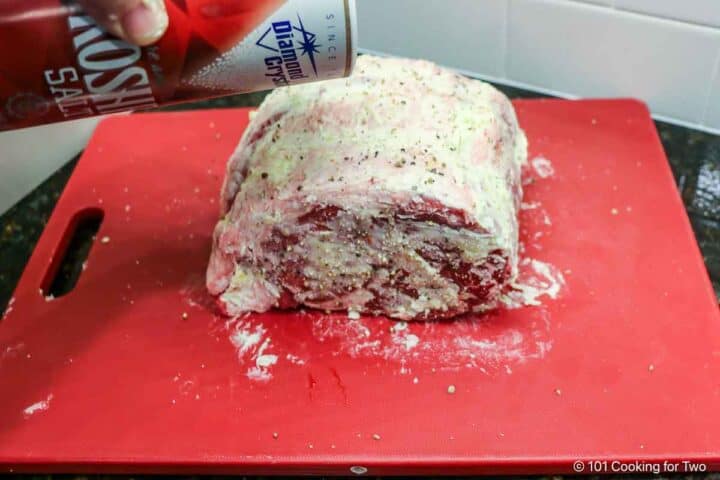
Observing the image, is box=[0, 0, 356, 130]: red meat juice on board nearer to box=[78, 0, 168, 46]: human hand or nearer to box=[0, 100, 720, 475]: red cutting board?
box=[78, 0, 168, 46]: human hand

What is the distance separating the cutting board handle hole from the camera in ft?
5.06

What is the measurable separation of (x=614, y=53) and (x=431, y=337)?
2.88 feet

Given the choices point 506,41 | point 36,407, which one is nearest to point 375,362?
point 36,407

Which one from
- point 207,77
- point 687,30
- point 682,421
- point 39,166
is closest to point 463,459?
point 682,421

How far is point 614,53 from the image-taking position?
69.5 inches

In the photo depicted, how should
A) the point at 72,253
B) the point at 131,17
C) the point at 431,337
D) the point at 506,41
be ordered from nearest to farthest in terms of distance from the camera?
1. the point at 131,17
2. the point at 431,337
3. the point at 72,253
4. the point at 506,41

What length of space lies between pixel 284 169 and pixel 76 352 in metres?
0.52

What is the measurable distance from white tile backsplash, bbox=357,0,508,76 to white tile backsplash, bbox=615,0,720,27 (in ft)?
1.01

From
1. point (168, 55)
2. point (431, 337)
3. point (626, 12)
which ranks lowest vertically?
point (431, 337)

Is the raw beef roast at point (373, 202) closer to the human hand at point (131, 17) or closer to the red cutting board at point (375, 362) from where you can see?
the red cutting board at point (375, 362)

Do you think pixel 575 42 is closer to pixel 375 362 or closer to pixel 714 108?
pixel 714 108

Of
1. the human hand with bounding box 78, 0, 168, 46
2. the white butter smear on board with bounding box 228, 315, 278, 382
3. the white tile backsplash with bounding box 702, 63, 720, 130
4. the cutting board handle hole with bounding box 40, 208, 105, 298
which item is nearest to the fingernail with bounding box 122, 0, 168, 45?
the human hand with bounding box 78, 0, 168, 46

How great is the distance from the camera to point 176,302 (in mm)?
1446

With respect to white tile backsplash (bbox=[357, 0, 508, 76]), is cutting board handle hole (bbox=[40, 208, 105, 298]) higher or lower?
lower
